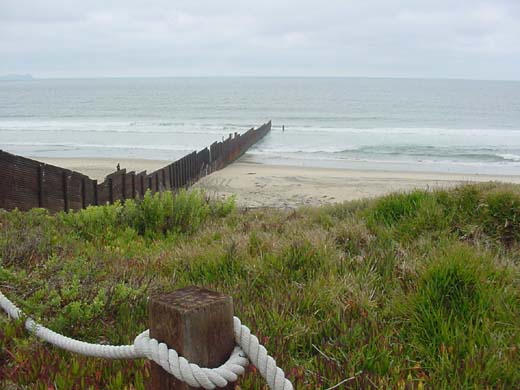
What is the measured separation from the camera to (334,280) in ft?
11.8

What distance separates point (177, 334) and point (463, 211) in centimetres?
480

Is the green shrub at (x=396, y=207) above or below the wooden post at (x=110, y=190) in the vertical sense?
above

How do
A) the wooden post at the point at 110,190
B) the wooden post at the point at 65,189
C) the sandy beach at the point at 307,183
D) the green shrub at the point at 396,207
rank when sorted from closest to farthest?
the green shrub at the point at 396,207 < the wooden post at the point at 65,189 < the wooden post at the point at 110,190 < the sandy beach at the point at 307,183

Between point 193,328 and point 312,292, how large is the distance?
6.29 ft

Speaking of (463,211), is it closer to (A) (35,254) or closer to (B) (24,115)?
(A) (35,254)

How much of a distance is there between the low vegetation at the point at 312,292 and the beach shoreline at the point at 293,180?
343 inches

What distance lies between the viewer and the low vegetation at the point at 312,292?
2.54m

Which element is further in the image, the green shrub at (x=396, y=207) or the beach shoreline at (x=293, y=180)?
the beach shoreline at (x=293, y=180)

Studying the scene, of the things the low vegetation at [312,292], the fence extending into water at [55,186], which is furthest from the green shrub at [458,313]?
the fence extending into water at [55,186]

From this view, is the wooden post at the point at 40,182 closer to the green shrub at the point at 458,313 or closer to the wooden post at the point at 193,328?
the green shrub at the point at 458,313

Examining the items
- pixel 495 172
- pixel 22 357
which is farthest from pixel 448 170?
pixel 22 357

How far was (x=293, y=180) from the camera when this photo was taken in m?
19.4

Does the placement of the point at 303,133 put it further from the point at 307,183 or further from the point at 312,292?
the point at 312,292

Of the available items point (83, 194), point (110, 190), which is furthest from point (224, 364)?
point (110, 190)
